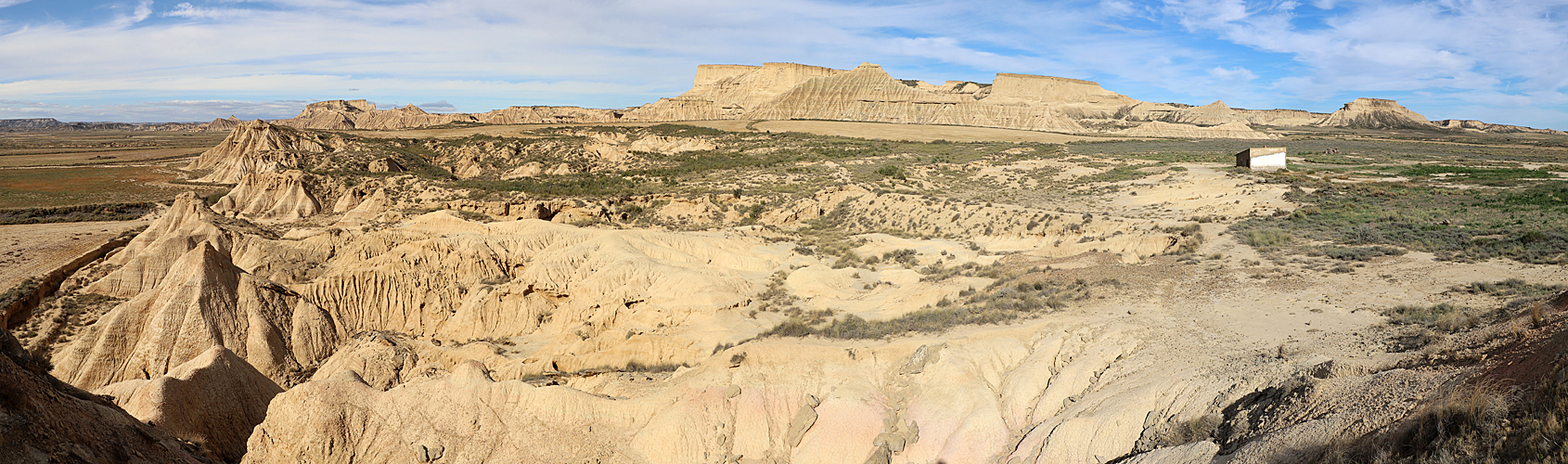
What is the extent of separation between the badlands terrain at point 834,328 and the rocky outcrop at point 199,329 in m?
0.08

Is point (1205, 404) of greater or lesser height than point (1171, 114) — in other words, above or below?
below

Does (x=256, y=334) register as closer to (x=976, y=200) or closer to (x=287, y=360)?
(x=287, y=360)

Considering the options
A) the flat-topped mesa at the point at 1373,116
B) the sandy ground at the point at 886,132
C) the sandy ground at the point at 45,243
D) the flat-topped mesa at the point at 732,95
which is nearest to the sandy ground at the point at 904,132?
the sandy ground at the point at 886,132

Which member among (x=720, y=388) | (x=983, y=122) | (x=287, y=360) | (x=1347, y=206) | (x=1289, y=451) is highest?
(x=983, y=122)

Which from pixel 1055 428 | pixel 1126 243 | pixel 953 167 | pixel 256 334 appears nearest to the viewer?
pixel 1055 428

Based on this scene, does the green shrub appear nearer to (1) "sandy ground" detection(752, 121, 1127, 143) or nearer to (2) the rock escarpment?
(1) "sandy ground" detection(752, 121, 1127, 143)

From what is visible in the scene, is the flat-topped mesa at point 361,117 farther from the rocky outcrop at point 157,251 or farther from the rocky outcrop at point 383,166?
the rocky outcrop at point 157,251

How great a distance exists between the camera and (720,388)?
1131cm

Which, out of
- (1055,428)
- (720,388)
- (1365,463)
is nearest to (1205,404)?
(1055,428)

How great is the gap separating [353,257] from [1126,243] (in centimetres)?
2350

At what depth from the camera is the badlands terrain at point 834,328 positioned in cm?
801

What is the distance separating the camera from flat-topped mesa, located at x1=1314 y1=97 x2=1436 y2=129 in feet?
476

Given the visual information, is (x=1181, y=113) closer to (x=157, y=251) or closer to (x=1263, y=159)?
(x=1263, y=159)

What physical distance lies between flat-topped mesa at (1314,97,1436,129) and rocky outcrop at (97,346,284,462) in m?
183
